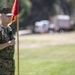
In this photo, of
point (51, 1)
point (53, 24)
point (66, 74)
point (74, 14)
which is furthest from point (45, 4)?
point (66, 74)

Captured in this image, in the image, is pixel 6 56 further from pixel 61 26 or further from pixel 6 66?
pixel 61 26

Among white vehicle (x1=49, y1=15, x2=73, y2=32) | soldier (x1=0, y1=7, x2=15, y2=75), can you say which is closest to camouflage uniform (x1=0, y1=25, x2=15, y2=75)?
soldier (x1=0, y1=7, x2=15, y2=75)

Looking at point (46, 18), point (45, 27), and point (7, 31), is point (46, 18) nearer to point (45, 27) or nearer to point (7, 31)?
point (45, 27)

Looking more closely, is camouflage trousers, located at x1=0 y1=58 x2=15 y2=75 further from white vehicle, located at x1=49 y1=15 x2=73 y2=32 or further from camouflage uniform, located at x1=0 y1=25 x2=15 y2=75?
white vehicle, located at x1=49 y1=15 x2=73 y2=32

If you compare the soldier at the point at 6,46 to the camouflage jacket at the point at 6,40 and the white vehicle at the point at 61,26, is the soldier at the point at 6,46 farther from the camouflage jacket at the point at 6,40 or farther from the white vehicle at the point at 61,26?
the white vehicle at the point at 61,26

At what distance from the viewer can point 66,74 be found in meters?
11.6

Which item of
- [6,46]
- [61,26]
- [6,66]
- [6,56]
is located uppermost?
[6,46]

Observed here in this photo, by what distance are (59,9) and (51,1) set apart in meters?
11.5

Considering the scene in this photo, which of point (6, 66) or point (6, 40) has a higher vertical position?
point (6, 40)

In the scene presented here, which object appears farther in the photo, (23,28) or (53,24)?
(23,28)

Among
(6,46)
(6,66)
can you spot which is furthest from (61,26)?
(6,46)

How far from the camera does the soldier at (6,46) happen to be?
6.61m

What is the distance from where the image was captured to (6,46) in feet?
21.6

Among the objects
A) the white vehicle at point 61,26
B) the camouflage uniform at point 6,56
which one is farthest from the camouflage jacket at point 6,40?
the white vehicle at point 61,26
